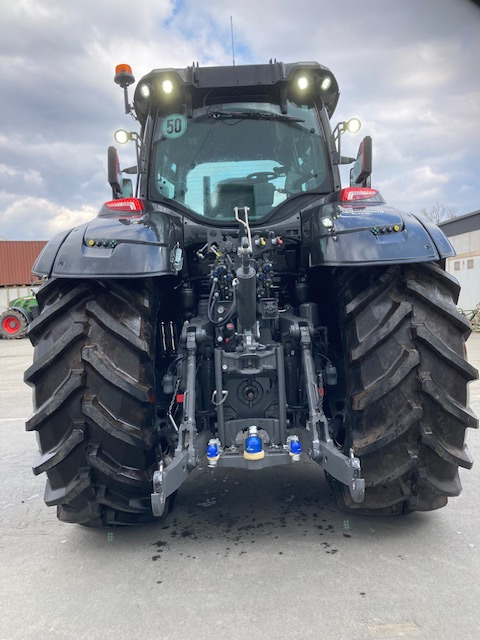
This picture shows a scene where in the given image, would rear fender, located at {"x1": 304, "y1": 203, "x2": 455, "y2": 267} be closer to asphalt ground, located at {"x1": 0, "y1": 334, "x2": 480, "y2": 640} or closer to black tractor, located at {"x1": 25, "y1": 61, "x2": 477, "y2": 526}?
black tractor, located at {"x1": 25, "y1": 61, "x2": 477, "y2": 526}

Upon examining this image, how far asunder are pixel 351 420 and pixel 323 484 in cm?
114

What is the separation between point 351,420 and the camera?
2582 millimetres

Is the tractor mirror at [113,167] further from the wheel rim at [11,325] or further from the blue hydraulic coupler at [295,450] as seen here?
the wheel rim at [11,325]

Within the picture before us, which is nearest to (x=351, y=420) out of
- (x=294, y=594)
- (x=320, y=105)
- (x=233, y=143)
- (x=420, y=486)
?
(x=420, y=486)

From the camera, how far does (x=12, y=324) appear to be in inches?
728

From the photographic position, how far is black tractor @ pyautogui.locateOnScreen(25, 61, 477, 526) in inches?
96.1

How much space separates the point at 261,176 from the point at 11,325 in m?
17.4

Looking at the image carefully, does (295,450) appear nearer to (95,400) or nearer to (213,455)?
(213,455)

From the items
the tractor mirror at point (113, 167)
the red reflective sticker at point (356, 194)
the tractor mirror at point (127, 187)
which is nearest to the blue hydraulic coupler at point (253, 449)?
the red reflective sticker at point (356, 194)

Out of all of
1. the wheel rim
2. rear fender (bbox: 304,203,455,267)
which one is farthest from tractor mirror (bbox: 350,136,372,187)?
the wheel rim

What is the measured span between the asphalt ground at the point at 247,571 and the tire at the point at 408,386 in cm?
28

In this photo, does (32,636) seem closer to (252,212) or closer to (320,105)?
(252,212)

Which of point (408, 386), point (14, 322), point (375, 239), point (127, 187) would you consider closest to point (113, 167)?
point (127, 187)

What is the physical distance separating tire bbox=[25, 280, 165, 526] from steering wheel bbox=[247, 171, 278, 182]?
1182 millimetres
